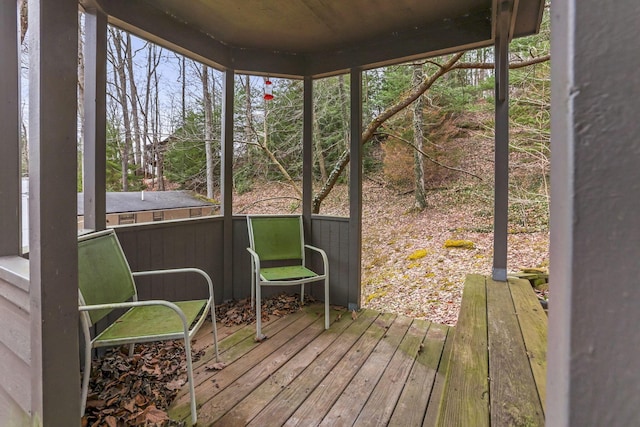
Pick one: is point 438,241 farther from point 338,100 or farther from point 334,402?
point 334,402

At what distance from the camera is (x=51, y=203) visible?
3.62ft

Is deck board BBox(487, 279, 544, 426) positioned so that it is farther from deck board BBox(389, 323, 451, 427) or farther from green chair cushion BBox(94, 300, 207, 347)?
green chair cushion BBox(94, 300, 207, 347)

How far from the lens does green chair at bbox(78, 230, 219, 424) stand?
5.09ft

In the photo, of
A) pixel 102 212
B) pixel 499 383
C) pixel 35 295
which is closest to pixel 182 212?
pixel 102 212

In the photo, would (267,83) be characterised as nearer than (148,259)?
No

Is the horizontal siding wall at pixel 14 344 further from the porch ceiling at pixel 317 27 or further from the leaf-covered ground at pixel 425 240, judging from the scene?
the leaf-covered ground at pixel 425 240

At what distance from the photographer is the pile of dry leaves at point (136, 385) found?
1568 mm

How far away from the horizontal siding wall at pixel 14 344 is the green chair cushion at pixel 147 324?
32 centimetres

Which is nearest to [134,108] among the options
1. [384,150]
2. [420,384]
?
[420,384]

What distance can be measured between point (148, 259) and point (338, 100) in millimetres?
3113

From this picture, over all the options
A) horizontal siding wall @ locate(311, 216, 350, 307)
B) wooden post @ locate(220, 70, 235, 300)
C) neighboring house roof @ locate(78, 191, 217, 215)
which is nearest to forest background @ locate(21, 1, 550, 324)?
neighboring house roof @ locate(78, 191, 217, 215)

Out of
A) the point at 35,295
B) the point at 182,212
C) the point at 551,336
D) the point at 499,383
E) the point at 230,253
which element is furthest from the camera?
the point at 230,253

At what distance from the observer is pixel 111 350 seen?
7.10 feet

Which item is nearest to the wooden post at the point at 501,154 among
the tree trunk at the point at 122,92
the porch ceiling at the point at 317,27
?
the porch ceiling at the point at 317,27
